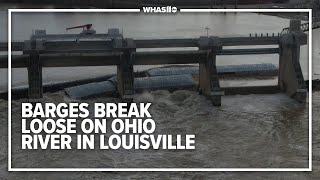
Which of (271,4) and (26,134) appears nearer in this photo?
(26,134)

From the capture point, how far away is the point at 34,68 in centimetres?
1711

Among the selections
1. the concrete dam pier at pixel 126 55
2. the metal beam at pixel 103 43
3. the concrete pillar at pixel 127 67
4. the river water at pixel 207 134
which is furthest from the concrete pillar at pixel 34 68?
the concrete pillar at pixel 127 67

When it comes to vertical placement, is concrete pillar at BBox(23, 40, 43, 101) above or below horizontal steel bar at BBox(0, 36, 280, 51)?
below

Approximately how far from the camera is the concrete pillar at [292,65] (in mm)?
18578

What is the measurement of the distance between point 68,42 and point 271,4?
42.6m

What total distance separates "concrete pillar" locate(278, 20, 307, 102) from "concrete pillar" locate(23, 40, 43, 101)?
957 centimetres

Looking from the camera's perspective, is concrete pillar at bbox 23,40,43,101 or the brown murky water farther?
concrete pillar at bbox 23,40,43,101

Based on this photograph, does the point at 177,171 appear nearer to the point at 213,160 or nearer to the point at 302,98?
the point at 213,160

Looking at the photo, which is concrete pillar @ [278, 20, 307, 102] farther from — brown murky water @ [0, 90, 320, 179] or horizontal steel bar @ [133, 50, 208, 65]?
horizontal steel bar @ [133, 50, 208, 65]

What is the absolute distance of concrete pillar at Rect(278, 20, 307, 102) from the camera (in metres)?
18.6

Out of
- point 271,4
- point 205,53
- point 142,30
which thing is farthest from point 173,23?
point 205,53

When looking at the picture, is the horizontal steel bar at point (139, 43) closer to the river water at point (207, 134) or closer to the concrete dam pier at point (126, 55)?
the concrete dam pier at point (126, 55)

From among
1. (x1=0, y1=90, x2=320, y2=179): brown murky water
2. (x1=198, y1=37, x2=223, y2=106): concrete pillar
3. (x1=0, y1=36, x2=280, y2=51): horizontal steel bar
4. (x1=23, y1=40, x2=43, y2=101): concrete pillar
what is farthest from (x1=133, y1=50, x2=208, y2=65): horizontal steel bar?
(x1=23, y1=40, x2=43, y2=101): concrete pillar

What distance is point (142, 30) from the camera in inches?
1602
